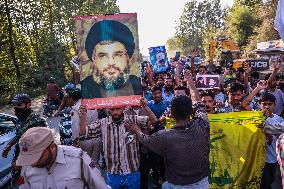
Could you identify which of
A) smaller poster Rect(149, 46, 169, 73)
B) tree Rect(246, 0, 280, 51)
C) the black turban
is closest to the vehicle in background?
the black turban

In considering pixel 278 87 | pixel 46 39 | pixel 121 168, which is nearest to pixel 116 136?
pixel 121 168

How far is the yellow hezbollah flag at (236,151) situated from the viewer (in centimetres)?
502

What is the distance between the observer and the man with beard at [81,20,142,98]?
458 cm

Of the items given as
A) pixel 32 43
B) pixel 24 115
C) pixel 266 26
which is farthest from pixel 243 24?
pixel 24 115

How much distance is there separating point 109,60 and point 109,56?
0.06 metres

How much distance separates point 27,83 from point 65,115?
23.6m

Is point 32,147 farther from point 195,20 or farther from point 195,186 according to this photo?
point 195,20

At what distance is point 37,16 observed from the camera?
35000 mm

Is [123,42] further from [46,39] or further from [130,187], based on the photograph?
[46,39]

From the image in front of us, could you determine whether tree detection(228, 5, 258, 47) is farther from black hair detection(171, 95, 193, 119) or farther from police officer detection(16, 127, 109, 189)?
police officer detection(16, 127, 109, 189)

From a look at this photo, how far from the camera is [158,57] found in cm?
1315

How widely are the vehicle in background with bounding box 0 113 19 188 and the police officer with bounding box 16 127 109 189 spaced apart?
422 centimetres

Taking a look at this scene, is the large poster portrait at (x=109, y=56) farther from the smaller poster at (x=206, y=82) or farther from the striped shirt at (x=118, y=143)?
the smaller poster at (x=206, y=82)

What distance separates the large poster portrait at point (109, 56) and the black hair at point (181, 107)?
3.39ft
